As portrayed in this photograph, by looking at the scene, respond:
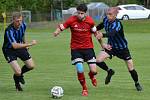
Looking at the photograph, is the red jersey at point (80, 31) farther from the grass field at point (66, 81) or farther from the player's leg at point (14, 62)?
the player's leg at point (14, 62)

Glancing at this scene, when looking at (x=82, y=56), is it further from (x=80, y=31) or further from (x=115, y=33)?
(x=115, y=33)

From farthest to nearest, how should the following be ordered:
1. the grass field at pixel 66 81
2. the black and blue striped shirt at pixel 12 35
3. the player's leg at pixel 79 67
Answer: the black and blue striped shirt at pixel 12 35, the player's leg at pixel 79 67, the grass field at pixel 66 81

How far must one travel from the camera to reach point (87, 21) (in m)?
12.5

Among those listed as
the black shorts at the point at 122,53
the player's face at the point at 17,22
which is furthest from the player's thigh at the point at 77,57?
the player's face at the point at 17,22

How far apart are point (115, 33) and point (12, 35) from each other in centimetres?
242

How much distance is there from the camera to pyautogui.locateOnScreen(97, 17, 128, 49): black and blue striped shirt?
1272 centimetres

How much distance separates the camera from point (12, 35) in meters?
12.8

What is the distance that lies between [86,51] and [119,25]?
1.02m

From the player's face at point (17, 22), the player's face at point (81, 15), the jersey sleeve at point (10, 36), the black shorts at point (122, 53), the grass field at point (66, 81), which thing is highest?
the player's face at point (81, 15)

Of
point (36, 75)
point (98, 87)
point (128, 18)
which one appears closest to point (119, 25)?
point (98, 87)

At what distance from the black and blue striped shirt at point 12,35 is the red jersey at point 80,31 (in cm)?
123

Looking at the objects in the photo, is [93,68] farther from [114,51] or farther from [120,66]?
[120,66]

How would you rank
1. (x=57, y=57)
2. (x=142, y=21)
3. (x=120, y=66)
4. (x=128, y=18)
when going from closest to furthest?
(x=120, y=66) → (x=57, y=57) → (x=142, y=21) → (x=128, y=18)

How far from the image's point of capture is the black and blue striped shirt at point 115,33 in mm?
12719
